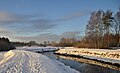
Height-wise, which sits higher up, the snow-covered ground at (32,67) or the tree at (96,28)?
the tree at (96,28)

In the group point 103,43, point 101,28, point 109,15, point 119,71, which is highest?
point 109,15

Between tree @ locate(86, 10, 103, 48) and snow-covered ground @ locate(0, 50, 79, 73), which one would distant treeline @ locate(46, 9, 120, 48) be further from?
snow-covered ground @ locate(0, 50, 79, 73)

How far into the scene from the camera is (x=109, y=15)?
6138 centimetres

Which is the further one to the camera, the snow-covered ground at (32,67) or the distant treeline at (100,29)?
the distant treeline at (100,29)

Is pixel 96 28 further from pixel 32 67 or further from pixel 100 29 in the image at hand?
pixel 32 67

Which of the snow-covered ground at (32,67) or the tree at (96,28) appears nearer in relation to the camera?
the snow-covered ground at (32,67)

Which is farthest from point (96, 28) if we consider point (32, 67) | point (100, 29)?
point (32, 67)

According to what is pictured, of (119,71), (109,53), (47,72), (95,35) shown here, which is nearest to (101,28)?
(95,35)

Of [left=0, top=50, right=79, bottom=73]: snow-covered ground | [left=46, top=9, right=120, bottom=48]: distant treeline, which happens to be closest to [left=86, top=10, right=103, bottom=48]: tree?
[left=46, top=9, right=120, bottom=48]: distant treeline

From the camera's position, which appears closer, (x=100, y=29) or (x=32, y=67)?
(x=32, y=67)

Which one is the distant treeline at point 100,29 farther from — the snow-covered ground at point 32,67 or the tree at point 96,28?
the snow-covered ground at point 32,67

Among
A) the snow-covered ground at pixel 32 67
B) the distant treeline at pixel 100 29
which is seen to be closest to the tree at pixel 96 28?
the distant treeline at pixel 100 29

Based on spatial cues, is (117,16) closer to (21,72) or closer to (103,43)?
(103,43)

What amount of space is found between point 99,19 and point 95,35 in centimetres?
531
